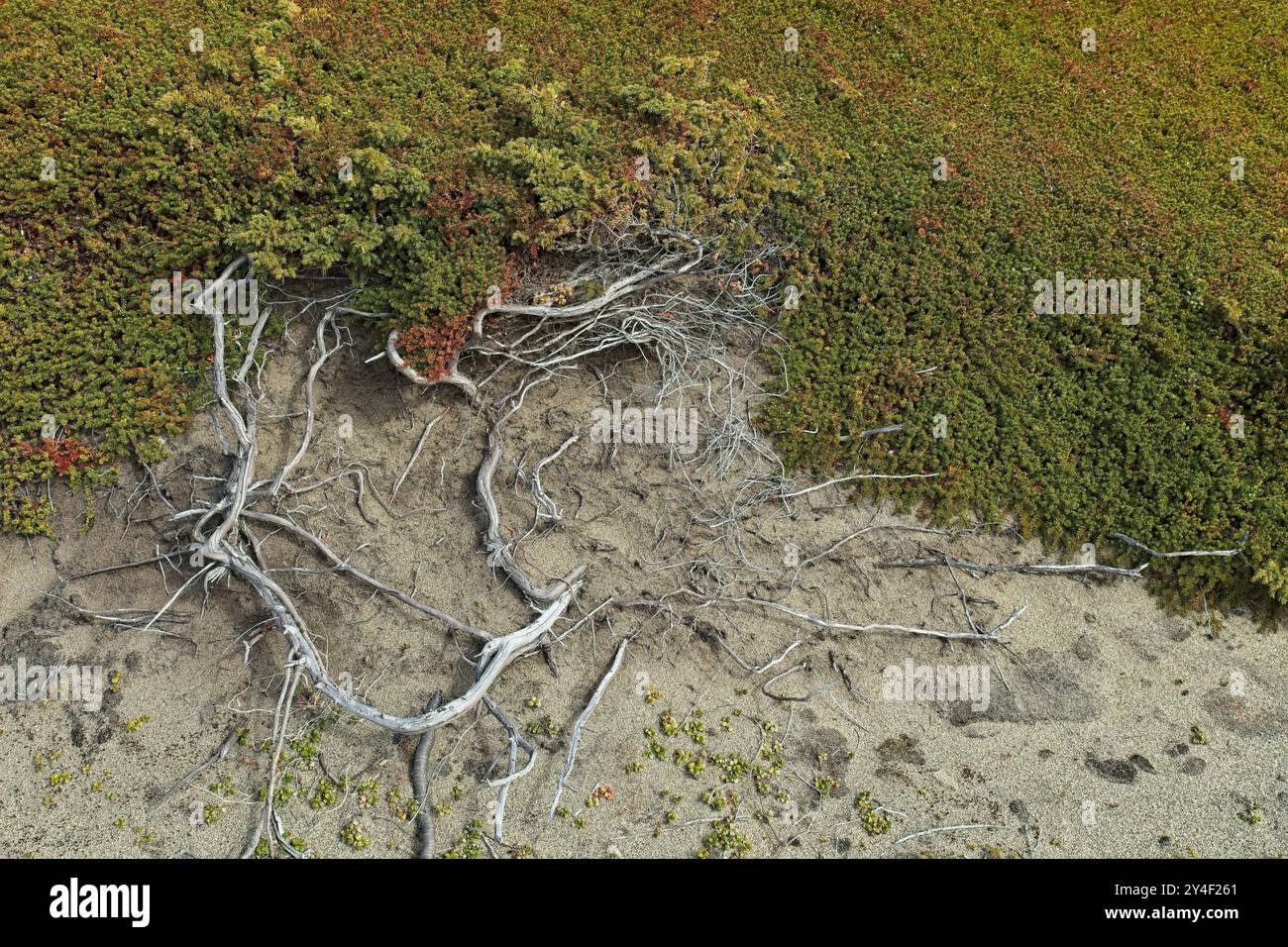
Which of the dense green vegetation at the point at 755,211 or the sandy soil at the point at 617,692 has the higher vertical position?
the dense green vegetation at the point at 755,211

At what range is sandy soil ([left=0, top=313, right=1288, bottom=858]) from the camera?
7480 millimetres

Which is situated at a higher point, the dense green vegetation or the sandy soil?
the dense green vegetation

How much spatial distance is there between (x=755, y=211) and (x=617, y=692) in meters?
5.41

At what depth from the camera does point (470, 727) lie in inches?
315

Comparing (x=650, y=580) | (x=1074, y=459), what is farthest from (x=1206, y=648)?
(x=650, y=580)

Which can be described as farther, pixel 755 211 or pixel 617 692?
pixel 755 211

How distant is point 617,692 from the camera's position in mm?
8195

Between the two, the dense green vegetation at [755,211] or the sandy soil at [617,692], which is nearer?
the sandy soil at [617,692]

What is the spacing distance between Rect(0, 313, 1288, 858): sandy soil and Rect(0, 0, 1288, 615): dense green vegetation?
824mm

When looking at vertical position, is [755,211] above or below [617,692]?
above

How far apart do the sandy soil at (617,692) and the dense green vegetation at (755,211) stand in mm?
824

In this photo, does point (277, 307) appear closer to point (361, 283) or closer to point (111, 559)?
point (361, 283)

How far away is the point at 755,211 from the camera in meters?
9.83

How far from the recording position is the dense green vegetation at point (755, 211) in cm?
884
